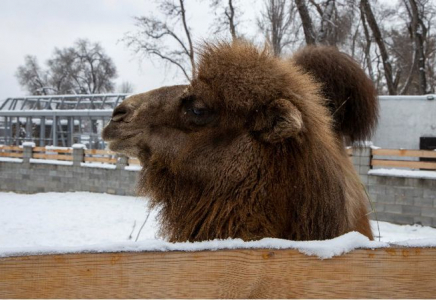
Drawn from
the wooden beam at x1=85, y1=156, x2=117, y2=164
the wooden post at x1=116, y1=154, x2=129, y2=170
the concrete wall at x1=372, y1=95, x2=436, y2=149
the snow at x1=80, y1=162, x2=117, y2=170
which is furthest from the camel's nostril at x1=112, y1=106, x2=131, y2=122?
the wooden beam at x1=85, y1=156, x2=117, y2=164

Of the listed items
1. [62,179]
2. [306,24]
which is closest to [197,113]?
[306,24]

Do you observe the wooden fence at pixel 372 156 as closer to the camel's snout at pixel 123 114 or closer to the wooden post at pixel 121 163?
the wooden post at pixel 121 163

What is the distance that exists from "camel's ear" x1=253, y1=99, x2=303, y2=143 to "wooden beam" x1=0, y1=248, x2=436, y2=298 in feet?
3.28

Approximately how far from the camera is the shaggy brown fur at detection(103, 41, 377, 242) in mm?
2537

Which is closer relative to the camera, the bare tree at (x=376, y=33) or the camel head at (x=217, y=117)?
the camel head at (x=217, y=117)

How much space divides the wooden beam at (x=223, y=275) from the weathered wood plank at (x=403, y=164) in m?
11.4

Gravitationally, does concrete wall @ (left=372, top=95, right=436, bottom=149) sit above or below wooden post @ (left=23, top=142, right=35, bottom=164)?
above

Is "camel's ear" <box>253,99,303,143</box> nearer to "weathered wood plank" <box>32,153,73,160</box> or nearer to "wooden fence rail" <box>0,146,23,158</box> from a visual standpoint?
"weathered wood plank" <box>32,153,73,160</box>

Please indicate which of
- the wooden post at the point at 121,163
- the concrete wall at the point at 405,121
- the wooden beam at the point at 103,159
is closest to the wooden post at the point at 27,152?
the wooden beam at the point at 103,159

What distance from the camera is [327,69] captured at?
177 inches

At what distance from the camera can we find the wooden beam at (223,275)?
1456mm

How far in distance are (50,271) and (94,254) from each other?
0.53 ft

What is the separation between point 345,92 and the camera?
4.50m

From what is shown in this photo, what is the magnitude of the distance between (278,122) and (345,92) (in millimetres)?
2300
